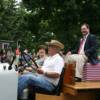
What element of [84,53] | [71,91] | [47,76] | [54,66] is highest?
[84,53]

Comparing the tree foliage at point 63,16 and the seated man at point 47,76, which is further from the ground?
the tree foliage at point 63,16

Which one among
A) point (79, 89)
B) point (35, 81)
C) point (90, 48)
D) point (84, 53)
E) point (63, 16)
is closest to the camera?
point (79, 89)

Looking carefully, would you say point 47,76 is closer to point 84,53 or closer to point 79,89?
point 79,89

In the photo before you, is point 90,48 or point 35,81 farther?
point 90,48

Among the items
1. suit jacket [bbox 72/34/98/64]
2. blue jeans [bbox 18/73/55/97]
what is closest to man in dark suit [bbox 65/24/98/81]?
suit jacket [bbox 72/34/98/64]

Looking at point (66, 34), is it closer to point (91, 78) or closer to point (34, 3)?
point (34, 3)

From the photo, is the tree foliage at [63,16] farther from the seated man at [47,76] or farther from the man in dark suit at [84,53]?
the seated man at [47,76]

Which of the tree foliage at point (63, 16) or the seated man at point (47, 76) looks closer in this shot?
the seated man at point (47, 76)

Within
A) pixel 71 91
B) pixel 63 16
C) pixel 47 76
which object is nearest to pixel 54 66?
pixel 47 76

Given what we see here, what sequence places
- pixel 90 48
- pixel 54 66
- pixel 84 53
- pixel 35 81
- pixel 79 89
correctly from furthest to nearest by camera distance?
pixel 90 48, pixel 84 53, pixel 54 66, pixel 35 81, pixel 79 89

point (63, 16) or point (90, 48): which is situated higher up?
point (63, 16)

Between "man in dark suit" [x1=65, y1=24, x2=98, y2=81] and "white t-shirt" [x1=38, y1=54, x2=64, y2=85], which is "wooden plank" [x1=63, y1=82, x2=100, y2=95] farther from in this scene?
"man in dark suit" [x1=65, y1=24, x2=98, y2=81]

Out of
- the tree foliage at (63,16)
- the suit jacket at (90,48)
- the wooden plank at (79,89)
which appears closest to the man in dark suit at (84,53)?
the suit jacket at (90,48)

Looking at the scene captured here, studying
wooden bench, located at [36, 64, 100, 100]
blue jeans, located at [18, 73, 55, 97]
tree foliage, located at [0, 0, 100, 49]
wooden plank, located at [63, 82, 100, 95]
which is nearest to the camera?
wooden plank, located at [63, 82, 100, 95]
